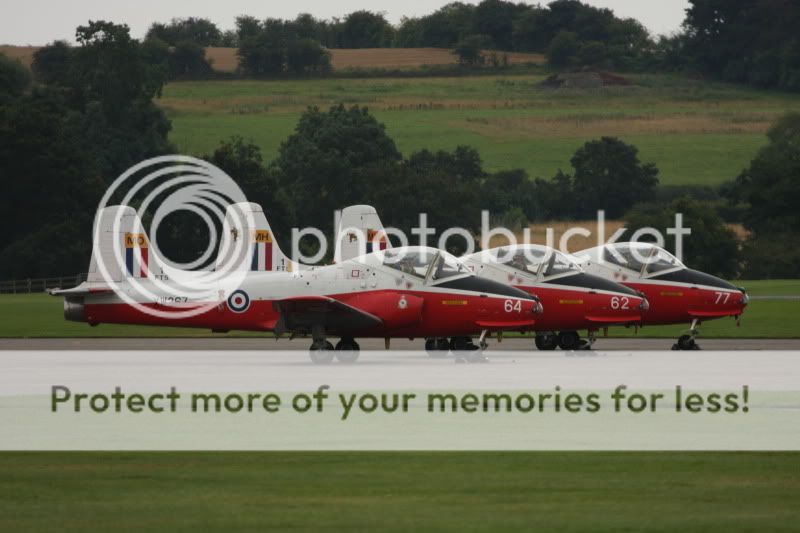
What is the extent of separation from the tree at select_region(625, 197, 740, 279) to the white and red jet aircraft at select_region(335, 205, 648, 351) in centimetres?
5143

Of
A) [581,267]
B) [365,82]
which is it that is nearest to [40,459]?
[581,267]

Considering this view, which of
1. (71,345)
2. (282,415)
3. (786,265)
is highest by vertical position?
(282,415)

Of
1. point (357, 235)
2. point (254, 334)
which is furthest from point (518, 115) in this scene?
point (357, 235)

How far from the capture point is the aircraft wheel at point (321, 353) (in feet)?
98.9

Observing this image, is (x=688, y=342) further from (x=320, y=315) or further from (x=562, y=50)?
(x=562, y=50)

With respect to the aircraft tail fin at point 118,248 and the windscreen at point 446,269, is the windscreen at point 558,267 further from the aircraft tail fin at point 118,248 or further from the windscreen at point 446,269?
the aircraft tail fin at point 118,248

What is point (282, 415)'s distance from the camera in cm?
1939

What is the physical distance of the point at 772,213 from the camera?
98500mm

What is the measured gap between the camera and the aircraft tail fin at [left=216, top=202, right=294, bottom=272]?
37.9 m

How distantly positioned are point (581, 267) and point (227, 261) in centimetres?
864

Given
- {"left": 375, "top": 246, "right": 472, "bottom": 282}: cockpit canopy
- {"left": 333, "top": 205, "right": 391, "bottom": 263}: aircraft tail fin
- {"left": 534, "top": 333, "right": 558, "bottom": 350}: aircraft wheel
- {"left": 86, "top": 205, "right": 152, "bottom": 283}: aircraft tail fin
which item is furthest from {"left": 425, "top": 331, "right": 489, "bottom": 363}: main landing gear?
{"left": 86, "top": 205, "right": 152, "bottom": 283}: aircraft tail fin

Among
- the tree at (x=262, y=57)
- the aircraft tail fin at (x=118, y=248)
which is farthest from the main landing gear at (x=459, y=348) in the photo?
the tree at (x=262, y=57)

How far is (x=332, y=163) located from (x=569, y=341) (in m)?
73.1

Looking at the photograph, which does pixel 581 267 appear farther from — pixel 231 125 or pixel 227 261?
pixel 231 125
